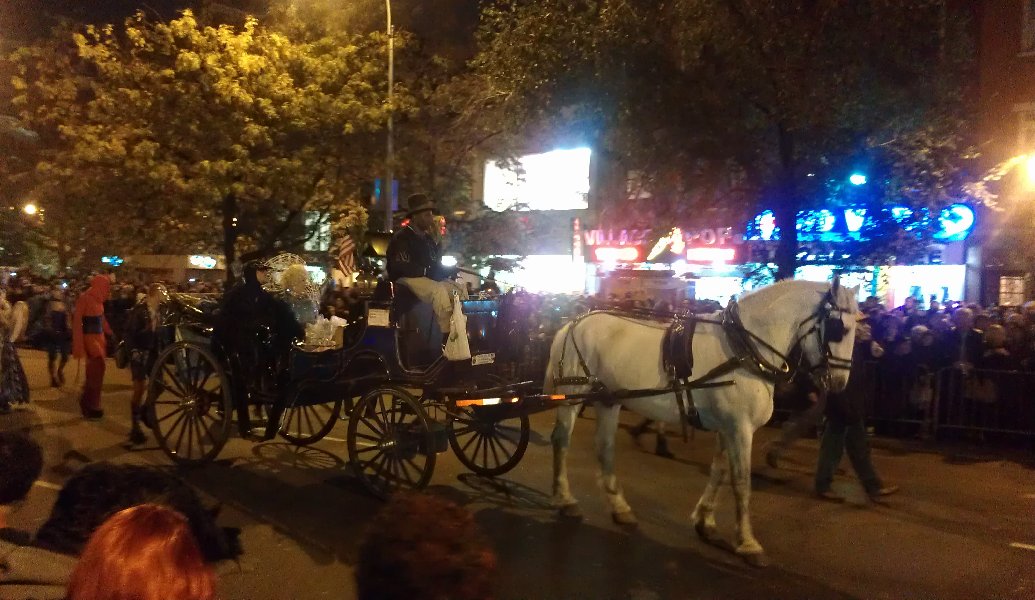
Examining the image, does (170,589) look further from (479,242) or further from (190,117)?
(479,242)

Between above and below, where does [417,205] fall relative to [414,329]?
above

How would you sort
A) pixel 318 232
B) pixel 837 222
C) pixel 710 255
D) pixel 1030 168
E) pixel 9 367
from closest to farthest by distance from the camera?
pixel 9 367
pixel 837 222
pixel 1030 168
pixel 318 232
pixel 710 255

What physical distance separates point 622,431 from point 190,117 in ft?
32.0

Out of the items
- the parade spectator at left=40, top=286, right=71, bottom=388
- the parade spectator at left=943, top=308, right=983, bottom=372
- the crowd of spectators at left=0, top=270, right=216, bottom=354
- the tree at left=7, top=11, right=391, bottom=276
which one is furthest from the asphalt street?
the tree at left=7, top=11, right=391, bottom=276

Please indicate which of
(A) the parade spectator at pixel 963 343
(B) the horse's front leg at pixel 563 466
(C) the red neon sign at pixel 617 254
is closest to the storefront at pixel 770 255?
(C) the red neon sign at pixel 617 254

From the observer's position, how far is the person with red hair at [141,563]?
1.66 m

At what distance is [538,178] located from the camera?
906 inches

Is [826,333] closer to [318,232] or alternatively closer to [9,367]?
[9,367]

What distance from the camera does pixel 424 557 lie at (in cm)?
172

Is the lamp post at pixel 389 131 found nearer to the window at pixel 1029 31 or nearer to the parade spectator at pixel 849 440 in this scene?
the parade spectator at pixel 849 440

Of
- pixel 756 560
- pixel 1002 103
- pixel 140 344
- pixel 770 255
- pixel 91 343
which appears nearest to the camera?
pixel 756 560

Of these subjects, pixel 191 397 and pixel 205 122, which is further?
pixel 205 122

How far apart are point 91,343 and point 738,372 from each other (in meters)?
8.06

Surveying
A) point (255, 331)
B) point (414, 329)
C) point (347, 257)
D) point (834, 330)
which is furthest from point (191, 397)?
point (347, 257)
